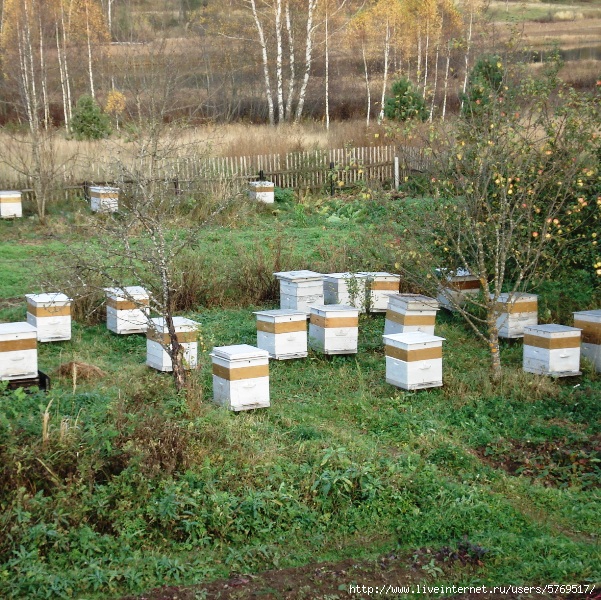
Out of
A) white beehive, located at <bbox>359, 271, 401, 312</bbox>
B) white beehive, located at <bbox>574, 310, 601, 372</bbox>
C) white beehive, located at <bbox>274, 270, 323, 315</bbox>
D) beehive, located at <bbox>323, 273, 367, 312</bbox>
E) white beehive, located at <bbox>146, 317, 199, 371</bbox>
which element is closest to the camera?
white beehive, located at <bbox>146, 317, 199, 371</bbox>

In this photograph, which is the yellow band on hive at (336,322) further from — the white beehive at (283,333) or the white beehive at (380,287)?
the white beehive at (380,287)

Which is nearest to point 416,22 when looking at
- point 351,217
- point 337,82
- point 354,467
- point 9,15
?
point 337,82

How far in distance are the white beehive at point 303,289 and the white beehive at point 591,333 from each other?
3254 mm

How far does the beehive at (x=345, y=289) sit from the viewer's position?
11.3m

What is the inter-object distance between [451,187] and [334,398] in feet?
10.1

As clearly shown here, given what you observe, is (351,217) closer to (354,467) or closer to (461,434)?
(461,434)

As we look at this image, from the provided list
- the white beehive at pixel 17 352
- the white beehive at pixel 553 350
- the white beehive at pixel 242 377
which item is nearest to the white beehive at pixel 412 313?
the white beehive at pixel 553 350

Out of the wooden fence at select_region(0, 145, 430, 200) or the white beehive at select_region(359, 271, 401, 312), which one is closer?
the white beehive at select_region(359, 271, 401, 312)

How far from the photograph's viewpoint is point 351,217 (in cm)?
1916

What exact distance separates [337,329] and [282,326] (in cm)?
74

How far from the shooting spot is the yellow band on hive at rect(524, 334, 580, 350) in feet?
31.1

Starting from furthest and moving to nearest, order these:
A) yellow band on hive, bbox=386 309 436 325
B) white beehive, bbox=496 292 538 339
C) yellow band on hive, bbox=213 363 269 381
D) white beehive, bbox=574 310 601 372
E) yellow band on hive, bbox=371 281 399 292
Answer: yellow band on hive, bbox=371 281 399 292, white beehive, bbox=496 292 538 339, yellow band on hive, bbox=386 309 436 325, white beehive, bbox=574 310 601 372, yellow band on hive, bbox=213 363 269 381

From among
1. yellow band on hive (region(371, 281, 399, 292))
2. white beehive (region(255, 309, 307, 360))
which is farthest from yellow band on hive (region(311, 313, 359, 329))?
yellow band on hive (region(371, 281, 399, 292))

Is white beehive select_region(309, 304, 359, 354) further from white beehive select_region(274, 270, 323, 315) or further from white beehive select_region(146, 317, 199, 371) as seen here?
white beehive select_region(146, 317, 199, 371)
